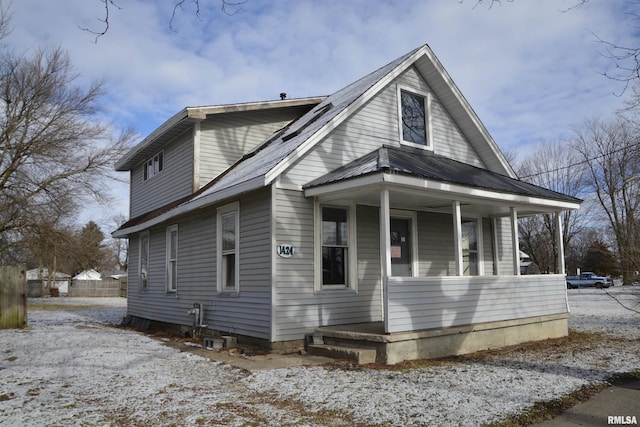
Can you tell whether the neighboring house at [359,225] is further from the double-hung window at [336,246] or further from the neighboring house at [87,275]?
the neighboring house at [87,275]

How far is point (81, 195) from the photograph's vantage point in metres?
27.4

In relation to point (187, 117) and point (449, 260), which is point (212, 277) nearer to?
point (187, 117)

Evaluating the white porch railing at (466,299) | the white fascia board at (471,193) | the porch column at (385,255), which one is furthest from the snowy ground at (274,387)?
the white fascia board at (471,193)

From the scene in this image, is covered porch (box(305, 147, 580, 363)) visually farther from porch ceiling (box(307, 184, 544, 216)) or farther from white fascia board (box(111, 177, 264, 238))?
white fascia board (box(111, 177, 264, 238))

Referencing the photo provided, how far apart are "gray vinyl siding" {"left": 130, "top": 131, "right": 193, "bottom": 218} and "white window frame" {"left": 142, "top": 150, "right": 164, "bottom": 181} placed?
152 millimetres

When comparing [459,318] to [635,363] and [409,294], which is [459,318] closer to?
[409,294]

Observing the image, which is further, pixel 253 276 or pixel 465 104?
pixel 465 104

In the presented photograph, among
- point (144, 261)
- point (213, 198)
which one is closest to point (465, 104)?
point (213, 198)

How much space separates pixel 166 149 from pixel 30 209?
49.1 ft

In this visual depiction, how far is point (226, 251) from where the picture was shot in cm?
1075

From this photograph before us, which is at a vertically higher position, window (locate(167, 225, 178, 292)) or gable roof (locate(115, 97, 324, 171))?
gable roof (locate(115, 97, 324, 171))

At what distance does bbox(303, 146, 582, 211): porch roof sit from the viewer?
339 inches

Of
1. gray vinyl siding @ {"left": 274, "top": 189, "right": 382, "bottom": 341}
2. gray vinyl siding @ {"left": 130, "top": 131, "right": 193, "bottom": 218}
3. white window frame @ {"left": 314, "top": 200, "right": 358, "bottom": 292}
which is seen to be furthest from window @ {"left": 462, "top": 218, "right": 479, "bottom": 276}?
gray vinyl siding @ {"left": 130, "top": 131, "right": 193, "bottom": 218}

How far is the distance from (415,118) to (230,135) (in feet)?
15.9
